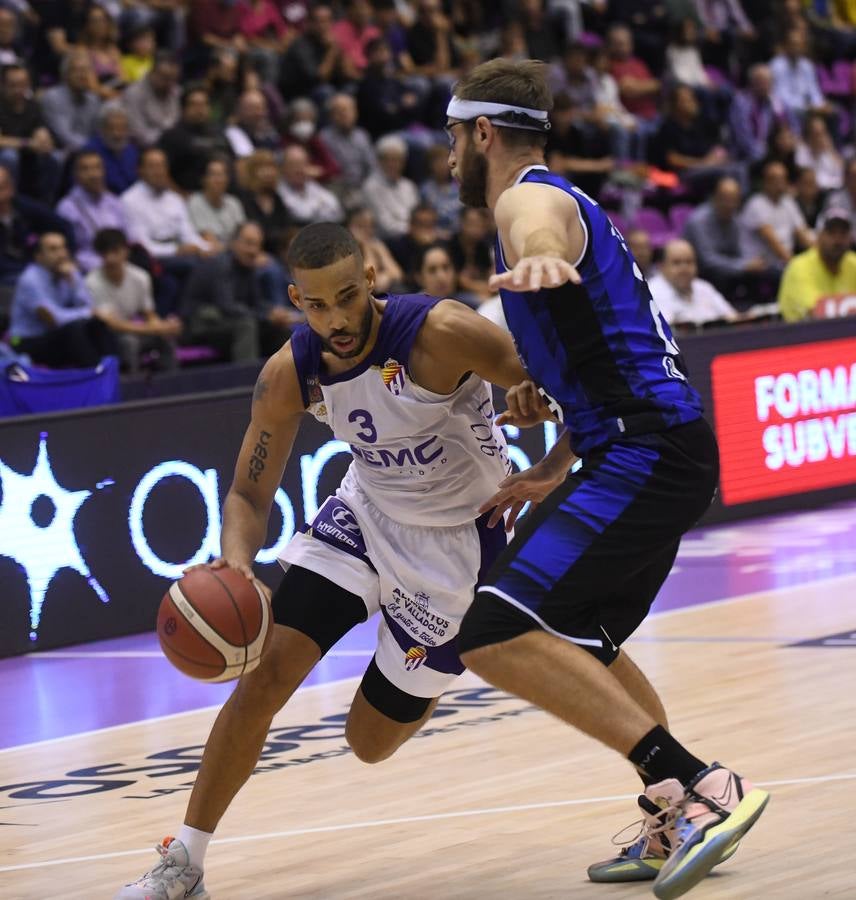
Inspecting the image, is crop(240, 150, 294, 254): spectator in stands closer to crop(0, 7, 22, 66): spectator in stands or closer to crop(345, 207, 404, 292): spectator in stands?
crop(345, 207, 404, 292): spectator in stands

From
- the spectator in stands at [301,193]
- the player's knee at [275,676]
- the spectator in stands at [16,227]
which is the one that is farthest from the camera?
the spectator in stands at [301,193]

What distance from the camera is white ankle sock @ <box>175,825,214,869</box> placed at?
4422mm

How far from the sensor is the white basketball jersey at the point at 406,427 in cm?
464

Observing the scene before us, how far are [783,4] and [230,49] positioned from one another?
727 cm

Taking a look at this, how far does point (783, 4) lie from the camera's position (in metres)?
18.9

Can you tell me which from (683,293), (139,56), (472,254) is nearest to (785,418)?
(683,293)

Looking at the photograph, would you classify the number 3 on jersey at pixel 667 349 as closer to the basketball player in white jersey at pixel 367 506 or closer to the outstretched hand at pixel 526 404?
the outstretched hand at pixel 526 404

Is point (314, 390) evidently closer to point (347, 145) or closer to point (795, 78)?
point (347, 145)

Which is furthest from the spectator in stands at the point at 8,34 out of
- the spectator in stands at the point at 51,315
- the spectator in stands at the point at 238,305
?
the spectator in stands at the point at 51,315

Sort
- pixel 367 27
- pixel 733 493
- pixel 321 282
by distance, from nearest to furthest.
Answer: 1. pixel 321 282
2. pixel 733 493
3. pixel 367 27

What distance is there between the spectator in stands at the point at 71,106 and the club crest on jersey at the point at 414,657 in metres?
8.97

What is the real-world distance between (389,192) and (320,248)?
395 inches

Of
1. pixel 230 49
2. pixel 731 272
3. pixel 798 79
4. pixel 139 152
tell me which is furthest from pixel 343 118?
pixel 798 79

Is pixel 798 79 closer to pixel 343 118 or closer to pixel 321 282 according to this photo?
pixel 343 118
